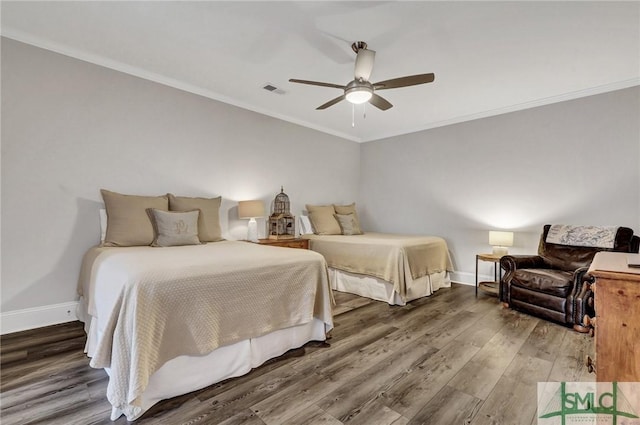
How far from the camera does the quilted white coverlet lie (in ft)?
4.88

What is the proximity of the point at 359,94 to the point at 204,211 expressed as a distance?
2.11 metres

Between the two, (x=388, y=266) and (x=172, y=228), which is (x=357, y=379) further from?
(x=172, y=228)

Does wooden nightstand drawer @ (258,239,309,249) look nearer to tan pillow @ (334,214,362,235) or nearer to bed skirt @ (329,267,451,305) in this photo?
bed skirt @ (329,267,451,305)

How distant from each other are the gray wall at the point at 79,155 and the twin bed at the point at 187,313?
35 cm

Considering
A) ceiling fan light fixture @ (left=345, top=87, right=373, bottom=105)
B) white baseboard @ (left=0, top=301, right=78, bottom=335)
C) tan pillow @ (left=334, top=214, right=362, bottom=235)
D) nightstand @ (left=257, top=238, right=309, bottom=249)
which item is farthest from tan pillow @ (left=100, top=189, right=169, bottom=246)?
tan pillow @ (left=334, top=214, right=362, bottom=235)

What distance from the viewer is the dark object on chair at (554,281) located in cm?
275

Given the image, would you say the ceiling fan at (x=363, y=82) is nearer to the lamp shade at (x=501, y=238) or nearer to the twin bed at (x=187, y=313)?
the twin bed at (x=187, y=313)

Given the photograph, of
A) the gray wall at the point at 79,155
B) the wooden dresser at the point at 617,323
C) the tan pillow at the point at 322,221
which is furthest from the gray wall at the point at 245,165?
the wooden dresser at the point at 617,323

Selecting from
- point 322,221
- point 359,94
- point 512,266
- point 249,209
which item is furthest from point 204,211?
point 512,266

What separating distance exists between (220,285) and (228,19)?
2053 mm

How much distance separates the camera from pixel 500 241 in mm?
3836

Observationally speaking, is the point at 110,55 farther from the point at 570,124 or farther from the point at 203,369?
the point at 570,124

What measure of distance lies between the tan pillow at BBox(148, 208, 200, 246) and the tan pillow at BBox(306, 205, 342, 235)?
84.6 inches

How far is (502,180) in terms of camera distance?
13.8ft
